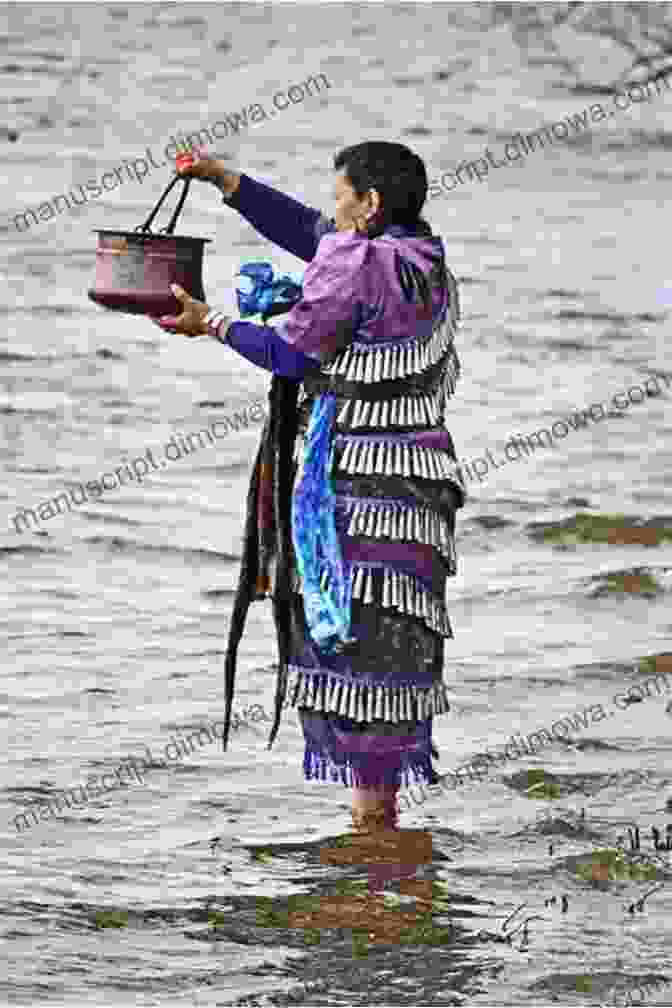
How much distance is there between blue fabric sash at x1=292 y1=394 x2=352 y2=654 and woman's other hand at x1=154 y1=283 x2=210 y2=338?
364 millimetres

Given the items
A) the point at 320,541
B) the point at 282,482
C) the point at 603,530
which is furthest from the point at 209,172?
the point at 603,530

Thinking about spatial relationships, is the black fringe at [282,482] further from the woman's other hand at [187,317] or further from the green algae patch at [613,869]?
the green algae patch at [613,869]

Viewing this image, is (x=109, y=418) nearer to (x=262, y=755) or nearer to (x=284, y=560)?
(x=262, y=755)

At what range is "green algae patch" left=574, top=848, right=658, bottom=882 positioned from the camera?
6820mm

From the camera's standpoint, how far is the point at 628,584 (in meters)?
9.99

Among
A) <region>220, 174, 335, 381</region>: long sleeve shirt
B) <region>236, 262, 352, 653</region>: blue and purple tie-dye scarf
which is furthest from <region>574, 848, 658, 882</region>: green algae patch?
<region>220, 174, 335, 381</region>: long sleeve shirt

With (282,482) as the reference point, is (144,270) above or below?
above

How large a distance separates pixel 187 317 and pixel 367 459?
1.83ft

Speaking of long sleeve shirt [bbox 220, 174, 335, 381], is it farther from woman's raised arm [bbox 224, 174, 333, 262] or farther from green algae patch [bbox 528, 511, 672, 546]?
green algae patch [bbox 528, 511, 672, 546]

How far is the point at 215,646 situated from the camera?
9.10 m

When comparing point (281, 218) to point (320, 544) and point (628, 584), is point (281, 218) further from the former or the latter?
point (628, 584)

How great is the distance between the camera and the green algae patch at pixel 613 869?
6.82 metres

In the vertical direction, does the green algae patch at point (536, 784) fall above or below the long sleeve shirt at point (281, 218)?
below

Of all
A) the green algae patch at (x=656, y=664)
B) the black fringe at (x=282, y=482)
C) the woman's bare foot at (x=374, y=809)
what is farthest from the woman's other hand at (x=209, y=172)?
the green algae patch at (x=656, y=664)
